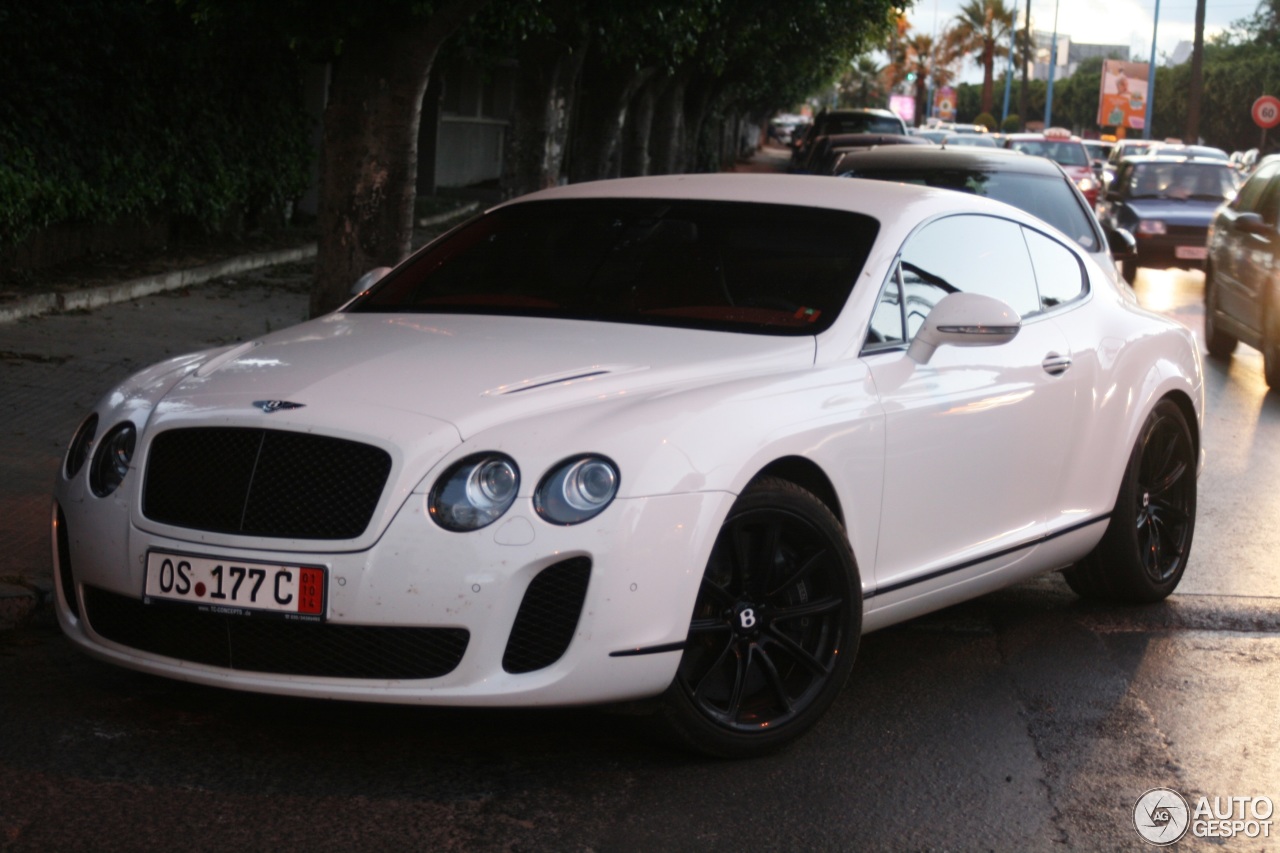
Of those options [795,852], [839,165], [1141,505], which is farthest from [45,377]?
[795,852]

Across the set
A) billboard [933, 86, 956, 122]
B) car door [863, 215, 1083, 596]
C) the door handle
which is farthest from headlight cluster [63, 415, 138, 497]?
billboard [933, 86, 956, 122]

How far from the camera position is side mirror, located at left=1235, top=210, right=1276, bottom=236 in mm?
12898

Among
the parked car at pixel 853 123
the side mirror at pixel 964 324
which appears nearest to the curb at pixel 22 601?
the side mirror at pixel 964 324

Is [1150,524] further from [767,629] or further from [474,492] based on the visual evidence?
[474,492]

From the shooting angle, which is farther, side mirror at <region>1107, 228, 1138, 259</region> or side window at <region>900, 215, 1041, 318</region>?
side mirror at <region>1107, 228, 1138, 259</region>

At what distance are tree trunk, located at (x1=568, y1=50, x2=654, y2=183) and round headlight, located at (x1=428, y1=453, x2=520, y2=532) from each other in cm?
1761

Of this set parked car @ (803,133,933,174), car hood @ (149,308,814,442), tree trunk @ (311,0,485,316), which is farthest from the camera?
parked car @ (803,133,933,174)

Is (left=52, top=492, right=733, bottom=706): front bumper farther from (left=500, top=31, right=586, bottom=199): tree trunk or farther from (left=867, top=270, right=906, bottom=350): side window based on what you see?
(left=500, top=31, right=586, bottom=199): tree trunk

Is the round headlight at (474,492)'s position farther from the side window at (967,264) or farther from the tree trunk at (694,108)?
the tree trunk at (694,108)

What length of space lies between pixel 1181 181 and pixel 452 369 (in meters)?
21.0

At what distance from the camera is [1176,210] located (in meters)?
22.0

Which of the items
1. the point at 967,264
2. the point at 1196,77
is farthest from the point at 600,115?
the point at 1196,77

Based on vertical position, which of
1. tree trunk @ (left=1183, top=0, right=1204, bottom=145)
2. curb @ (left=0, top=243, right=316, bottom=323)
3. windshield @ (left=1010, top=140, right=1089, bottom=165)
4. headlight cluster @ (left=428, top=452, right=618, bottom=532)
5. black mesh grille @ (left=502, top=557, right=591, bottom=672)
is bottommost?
curb @ (left=0, top=243, right=316, bottom=323)

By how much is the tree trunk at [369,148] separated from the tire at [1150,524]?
17.2ft
